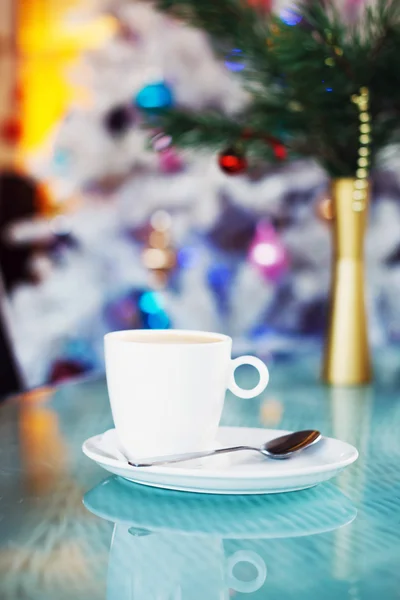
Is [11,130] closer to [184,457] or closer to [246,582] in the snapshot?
[184,457]

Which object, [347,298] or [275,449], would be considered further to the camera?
[347,298]

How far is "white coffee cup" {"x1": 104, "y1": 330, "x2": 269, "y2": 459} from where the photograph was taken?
532mm

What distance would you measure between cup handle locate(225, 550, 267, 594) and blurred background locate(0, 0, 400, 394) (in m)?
1.75

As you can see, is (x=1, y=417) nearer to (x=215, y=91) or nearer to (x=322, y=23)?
(x=322, y=23)

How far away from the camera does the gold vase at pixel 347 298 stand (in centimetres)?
102

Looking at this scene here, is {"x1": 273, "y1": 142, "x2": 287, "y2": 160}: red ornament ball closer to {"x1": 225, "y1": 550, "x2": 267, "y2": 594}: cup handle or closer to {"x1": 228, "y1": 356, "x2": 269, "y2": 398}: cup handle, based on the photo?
{"x1": 228, "y1": 356, "x2": 269, "y2": 398}: cup handle

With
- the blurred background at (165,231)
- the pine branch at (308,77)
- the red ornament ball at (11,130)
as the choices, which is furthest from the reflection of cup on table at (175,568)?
the red ornament ball at (11,130)

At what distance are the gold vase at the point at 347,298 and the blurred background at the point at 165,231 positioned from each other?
1101mm

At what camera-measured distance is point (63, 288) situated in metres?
2.19

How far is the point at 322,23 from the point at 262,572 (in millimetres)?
661

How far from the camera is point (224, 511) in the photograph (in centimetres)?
47

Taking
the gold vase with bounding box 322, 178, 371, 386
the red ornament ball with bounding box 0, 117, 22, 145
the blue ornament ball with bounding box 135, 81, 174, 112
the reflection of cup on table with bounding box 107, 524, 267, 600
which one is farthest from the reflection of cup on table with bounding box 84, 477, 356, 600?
the red ornament ball with bounding box 0, 117, 22, 145

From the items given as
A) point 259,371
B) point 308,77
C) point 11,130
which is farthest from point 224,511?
point 11,130

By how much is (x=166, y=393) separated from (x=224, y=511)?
10 centimetres
